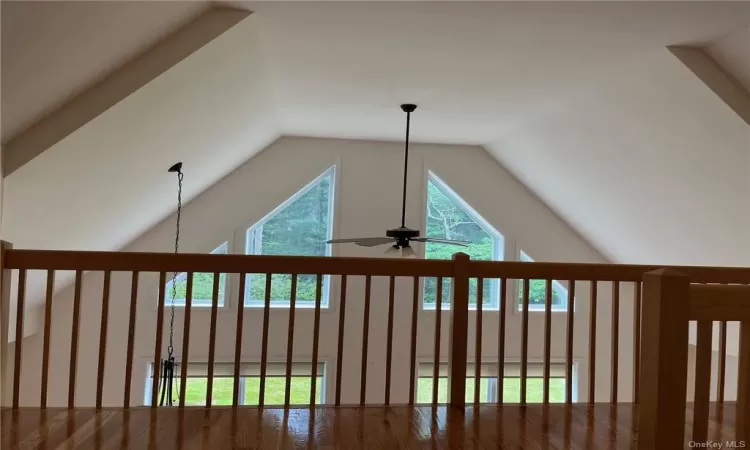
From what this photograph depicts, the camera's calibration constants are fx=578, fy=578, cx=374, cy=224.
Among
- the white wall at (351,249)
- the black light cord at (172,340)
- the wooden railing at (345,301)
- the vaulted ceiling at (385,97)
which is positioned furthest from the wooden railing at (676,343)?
the white wall at (351,249)

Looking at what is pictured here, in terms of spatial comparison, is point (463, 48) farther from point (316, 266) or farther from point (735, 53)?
point (316, 266)

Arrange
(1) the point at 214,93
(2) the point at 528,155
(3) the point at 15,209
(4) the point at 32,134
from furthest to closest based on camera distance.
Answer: (2) the point at 528,155 → (1) the point at 214,93 → (3) the point at 15,209 → (4) the point at 32,134

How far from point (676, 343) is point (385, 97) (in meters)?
3.84

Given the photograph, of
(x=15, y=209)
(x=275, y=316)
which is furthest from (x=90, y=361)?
(x=15, y=209)

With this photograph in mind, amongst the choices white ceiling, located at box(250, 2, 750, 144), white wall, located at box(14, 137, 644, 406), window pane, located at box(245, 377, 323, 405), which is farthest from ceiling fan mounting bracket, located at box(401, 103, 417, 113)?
window pane, located at box(245, 377, 323, 405)

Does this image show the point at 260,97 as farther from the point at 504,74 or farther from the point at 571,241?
the point at 571,241

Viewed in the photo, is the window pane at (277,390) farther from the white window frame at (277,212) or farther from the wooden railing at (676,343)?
the wooden railing at (676,343)

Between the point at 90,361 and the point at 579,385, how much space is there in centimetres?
569

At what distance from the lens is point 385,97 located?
4758mm

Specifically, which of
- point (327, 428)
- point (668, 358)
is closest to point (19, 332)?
point (327, 428)

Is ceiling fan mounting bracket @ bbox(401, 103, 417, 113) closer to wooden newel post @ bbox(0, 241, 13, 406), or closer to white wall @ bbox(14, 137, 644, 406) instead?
white wall @ bbox(14, 137, 644, 406)

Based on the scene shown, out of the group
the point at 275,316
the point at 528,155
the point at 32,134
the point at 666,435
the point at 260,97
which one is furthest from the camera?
the point at 275,316

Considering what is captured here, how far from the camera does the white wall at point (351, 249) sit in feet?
21.0

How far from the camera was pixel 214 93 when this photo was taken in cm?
397
